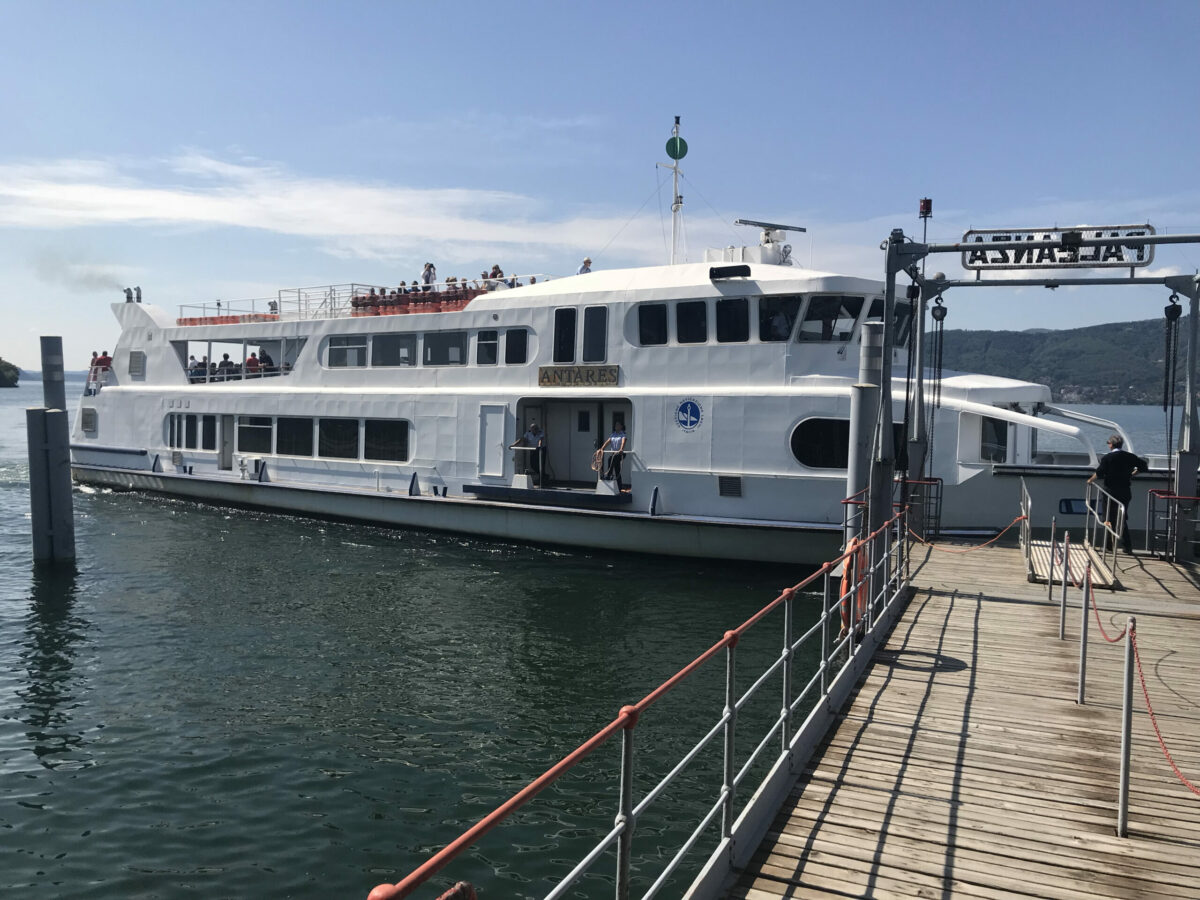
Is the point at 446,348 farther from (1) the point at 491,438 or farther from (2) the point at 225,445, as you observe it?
(2) the point at 225,445

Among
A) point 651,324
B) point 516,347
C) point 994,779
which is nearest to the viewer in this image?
point 994,779

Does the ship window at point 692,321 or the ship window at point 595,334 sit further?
the ship window at point 595,334

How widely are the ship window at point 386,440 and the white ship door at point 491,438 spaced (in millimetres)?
2224

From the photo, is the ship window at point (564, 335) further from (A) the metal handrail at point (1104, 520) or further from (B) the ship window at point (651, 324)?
(A) the metal handrail at point (1104, 520)

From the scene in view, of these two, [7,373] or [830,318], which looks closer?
[830,318]

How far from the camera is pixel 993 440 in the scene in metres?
14.6

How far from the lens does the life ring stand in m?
8.20

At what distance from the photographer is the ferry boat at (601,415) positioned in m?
15.0

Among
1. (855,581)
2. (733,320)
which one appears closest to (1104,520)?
(733,320)

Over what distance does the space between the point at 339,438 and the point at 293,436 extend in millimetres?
1614

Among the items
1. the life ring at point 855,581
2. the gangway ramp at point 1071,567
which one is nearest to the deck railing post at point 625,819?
the life ring at point 855,581

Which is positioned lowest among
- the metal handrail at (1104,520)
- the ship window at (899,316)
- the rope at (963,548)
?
the rope at (963,548)

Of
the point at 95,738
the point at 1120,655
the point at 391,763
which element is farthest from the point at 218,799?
the point at 1120,655

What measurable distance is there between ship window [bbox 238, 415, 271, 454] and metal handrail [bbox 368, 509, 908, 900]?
1504 cm
